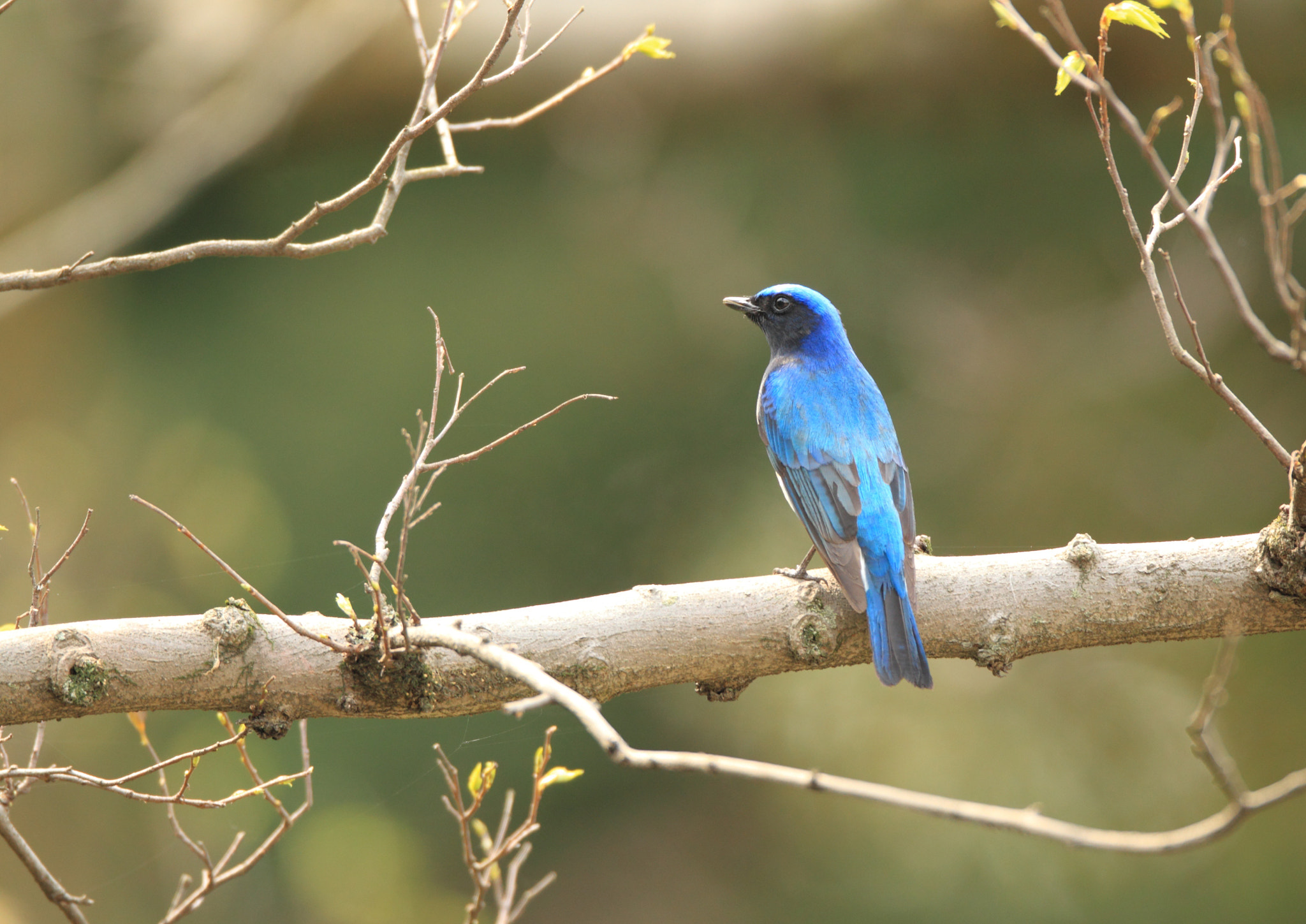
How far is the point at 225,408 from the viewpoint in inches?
290

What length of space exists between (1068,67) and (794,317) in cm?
255

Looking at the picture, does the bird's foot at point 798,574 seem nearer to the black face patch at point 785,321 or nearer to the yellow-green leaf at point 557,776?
the yellow-green leaf at point 557,776

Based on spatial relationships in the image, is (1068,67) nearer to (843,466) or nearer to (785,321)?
(843,466)

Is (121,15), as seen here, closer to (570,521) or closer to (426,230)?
(426,230)

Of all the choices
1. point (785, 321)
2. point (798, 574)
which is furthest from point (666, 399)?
point (798, 574)

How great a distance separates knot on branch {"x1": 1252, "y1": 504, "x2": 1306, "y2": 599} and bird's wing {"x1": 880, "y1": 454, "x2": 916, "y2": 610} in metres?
0.86

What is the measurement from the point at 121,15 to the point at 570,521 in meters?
4.59

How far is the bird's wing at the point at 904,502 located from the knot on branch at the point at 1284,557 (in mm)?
858

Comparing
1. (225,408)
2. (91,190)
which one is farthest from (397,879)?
(91,190)

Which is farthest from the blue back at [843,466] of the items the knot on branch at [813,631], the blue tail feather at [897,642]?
the knot on branch at [813,631]

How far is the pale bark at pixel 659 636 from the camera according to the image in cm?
238

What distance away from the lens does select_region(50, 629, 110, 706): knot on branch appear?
2301mm

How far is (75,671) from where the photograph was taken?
2316 millimetres

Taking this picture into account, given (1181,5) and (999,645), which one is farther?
(999,645)
